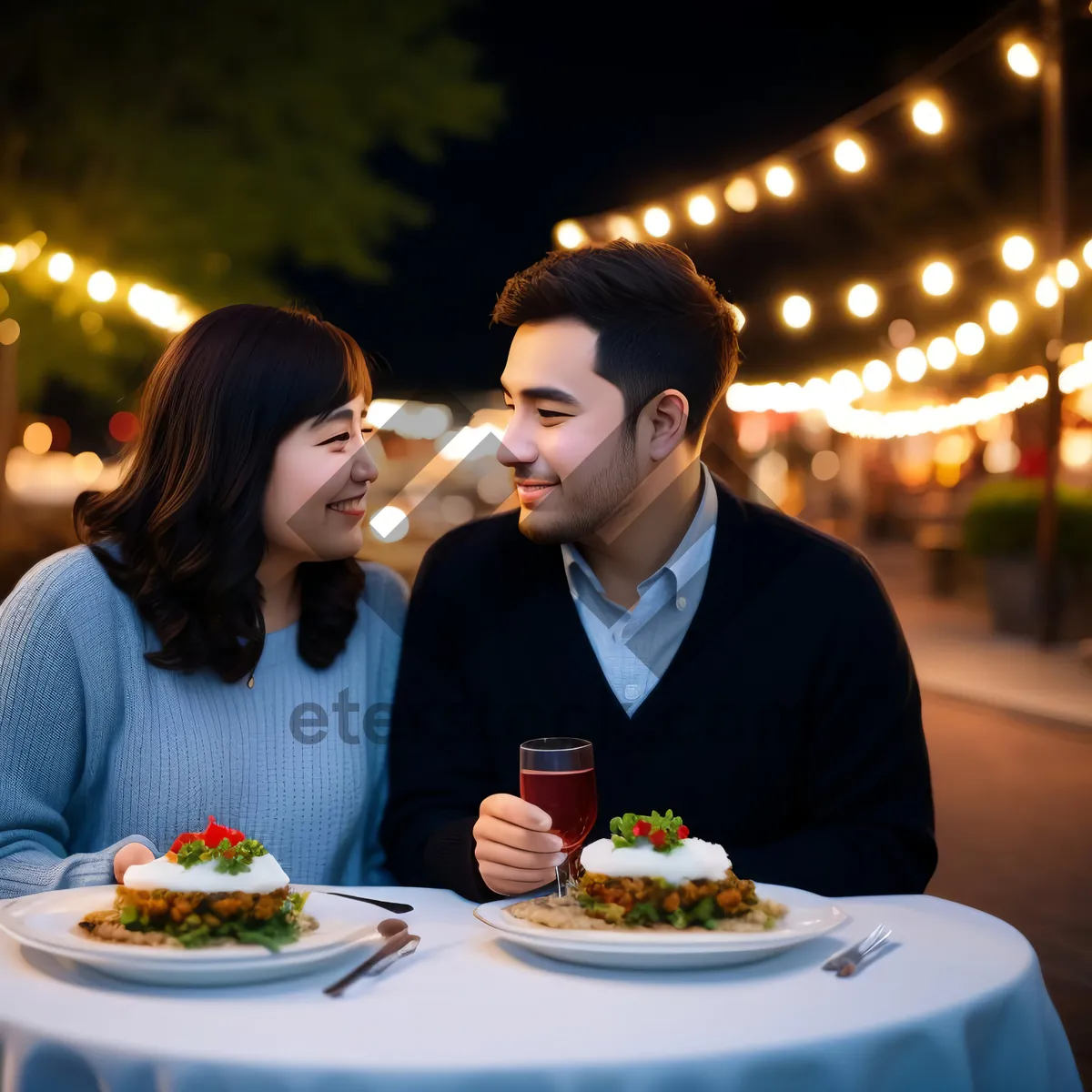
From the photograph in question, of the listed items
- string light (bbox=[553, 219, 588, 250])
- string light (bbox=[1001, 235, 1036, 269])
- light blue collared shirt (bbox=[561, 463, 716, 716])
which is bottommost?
light blue collared shirt (bbox=[561, 463, 716, 716])

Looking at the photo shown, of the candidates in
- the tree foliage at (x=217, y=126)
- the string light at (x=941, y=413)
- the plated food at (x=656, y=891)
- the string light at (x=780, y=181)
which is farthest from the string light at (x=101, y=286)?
the string light at (x=941, y=413)

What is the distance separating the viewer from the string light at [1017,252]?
8.84m

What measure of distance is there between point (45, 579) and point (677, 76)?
17499mm

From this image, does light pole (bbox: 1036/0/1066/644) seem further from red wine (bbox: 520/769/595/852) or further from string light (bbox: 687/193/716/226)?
red wine (bbox: 520/769/595/852)

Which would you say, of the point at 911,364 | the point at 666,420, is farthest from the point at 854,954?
the point at 911,364

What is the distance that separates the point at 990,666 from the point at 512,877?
8.17 m

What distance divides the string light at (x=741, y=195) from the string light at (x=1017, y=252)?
181cm

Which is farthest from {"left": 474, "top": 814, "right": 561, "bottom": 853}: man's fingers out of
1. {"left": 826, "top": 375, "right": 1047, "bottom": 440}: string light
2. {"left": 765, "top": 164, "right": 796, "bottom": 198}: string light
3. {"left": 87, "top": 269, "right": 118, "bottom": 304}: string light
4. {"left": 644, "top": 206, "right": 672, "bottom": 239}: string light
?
{"left": 826, "top": 375, "right": 1047, "bottom": 440}: string light

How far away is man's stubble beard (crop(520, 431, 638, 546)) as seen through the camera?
6.94 ft

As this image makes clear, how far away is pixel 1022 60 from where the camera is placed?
860 cm

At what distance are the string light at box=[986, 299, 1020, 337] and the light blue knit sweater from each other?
8101 millimetres

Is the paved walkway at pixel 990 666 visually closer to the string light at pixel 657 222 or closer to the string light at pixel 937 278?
the string light at pixel 937 278

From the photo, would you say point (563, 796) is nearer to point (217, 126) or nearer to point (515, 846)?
point (515, 846)

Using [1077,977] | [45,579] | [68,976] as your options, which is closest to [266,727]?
[45,579]
